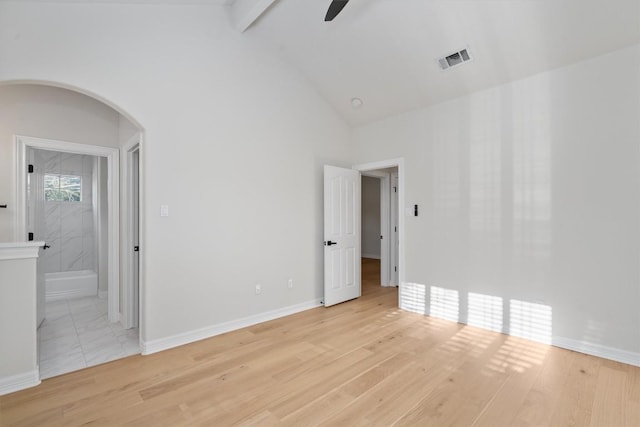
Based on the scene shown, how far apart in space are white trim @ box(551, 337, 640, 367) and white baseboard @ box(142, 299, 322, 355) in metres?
2.90

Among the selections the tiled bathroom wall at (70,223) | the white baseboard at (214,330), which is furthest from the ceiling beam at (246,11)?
the tiled bathroom wall at (70,223)

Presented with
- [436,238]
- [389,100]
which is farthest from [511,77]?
[436,238]

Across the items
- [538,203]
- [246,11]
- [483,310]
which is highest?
[246,11]

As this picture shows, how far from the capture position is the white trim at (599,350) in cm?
269

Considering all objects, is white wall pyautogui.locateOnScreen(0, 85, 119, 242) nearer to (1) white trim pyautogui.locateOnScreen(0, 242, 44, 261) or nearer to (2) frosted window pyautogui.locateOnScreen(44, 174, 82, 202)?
(1) white trim pyautogui.locateOnScreen(0, 242, 44, 261)

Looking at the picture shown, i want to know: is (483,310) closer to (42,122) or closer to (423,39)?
(423,39)

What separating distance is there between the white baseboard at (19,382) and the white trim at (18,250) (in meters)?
0.90

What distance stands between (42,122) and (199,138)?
1.89 metres

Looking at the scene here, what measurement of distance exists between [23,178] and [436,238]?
16.3 feet

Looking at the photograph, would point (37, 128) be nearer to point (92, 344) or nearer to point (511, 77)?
point (92, 344)

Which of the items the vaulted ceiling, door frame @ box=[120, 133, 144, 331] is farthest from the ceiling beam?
door frame @ box=[120, 133, 144, 331]

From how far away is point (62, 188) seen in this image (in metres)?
5.67

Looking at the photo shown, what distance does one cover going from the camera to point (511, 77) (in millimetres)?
3336

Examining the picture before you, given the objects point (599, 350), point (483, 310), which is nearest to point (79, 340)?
point (483, 310)
